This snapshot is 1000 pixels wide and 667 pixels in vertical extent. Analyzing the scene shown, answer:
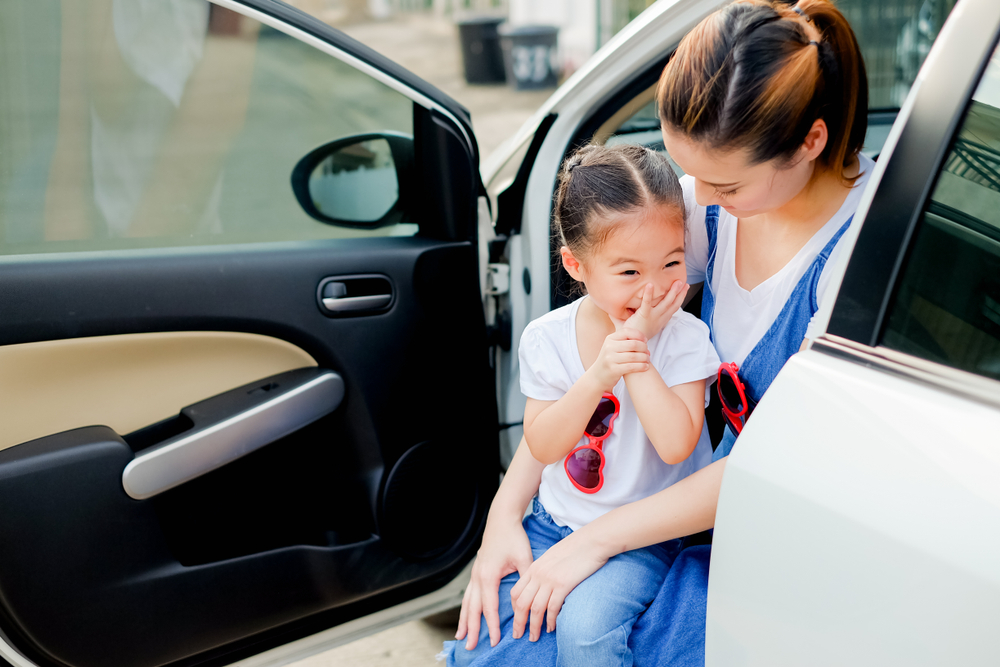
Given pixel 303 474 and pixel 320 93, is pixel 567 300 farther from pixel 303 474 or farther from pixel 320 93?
pixel 320 93

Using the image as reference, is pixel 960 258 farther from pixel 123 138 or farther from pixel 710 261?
pixel 123 138

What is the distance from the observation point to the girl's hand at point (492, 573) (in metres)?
1.52

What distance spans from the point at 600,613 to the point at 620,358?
1.43 ft

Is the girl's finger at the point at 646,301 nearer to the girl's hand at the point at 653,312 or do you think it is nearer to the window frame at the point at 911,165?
the girl's hand at the point at 653,312

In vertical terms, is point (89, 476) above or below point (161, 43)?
below

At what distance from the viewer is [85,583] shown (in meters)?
1.63

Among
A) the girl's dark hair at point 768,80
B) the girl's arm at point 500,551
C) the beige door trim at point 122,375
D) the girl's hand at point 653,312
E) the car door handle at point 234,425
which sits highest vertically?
the girl's dark hair at point 768,80

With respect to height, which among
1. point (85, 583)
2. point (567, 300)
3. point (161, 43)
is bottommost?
point (85, 583)

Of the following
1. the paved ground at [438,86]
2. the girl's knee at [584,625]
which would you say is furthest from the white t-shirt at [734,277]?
the paved ground at [438,86]

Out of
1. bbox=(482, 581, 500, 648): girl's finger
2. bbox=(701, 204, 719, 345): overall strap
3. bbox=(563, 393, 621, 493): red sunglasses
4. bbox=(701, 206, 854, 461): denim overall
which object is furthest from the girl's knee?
bbox=(701, 204, 719, 345): overall strap

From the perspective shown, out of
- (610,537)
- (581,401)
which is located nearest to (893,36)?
(581,401)

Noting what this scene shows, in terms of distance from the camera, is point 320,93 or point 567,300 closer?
Answer: point 567,300

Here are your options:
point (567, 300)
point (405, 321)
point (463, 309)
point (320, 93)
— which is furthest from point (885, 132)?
point (320, 93)

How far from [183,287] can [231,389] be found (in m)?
0.27
